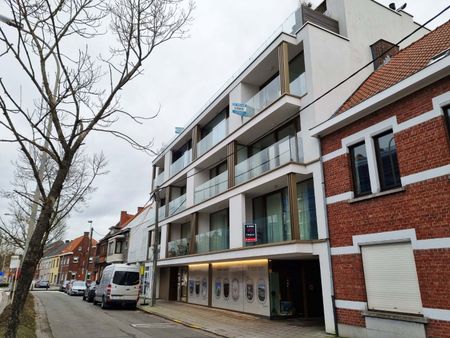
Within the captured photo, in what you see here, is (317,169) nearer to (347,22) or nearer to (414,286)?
(414,286)

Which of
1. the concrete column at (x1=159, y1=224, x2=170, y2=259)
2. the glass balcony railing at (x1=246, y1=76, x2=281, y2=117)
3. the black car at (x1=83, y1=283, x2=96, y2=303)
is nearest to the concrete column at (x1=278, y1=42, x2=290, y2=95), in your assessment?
the glass balcony railing at (x1=246, y1=76, x2=281, y2=117)

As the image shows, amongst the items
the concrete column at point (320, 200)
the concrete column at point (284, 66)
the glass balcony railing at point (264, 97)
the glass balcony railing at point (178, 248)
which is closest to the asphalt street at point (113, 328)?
the concrete column at point (320, 200)

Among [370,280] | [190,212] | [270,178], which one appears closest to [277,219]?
[270,178]

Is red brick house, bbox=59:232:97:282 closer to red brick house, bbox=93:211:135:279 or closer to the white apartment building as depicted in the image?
red brick house, bbox=93:211:135:279

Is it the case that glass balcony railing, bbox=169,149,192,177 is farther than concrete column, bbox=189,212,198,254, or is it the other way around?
glass balcony railing, bbox=169,149,192,177

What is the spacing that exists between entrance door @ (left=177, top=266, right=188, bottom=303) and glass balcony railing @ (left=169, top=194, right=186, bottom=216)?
13.0 feet

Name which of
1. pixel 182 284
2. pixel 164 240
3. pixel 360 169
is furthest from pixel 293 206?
pixel 164 240

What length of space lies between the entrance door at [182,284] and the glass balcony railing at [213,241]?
4.46 m

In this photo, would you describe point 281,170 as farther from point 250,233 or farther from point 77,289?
point 77,289

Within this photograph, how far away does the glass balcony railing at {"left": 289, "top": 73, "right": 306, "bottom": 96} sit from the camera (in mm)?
14919

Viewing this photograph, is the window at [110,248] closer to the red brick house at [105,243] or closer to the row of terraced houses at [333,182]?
the red brick house at [105,243]

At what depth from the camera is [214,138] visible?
21.3m

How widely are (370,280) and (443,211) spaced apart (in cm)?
296

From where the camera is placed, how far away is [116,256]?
40.7 metres
